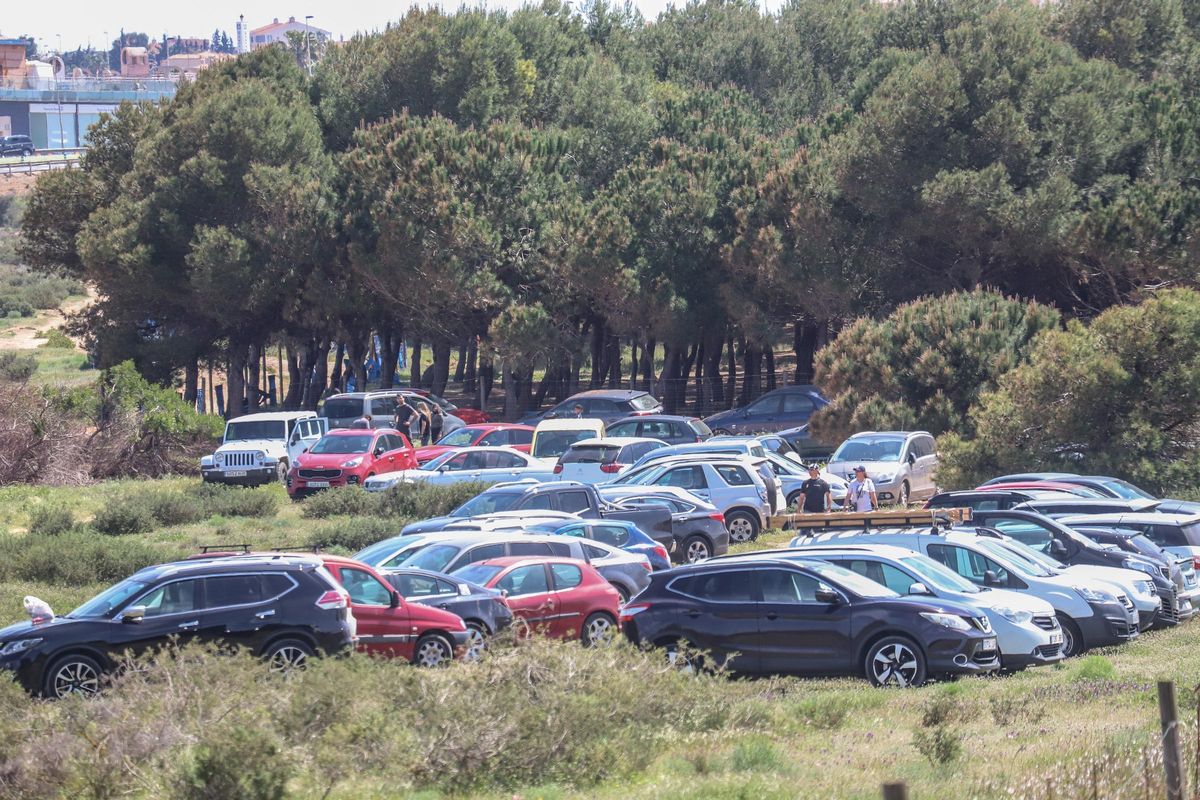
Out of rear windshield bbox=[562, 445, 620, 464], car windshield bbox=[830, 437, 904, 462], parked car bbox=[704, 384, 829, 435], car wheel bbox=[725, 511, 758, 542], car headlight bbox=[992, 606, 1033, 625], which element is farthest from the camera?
parked car bbox=[704, 384, 829, 435]

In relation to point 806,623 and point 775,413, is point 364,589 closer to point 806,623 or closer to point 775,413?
point 806,623

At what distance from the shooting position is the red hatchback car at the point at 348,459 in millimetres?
31359

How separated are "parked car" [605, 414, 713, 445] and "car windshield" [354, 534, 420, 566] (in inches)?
569

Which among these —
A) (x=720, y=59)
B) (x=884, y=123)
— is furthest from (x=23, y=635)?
(x=720, y=59)

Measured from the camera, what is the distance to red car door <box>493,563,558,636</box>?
16547mm

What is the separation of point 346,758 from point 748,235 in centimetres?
3567

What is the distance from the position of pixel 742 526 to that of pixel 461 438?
35.2 ft

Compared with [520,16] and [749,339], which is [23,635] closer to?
[749,339]

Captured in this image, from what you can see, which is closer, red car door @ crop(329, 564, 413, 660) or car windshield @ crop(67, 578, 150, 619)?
car windshield @ crop(67, 578, 150, 619)

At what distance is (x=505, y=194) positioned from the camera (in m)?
45.6

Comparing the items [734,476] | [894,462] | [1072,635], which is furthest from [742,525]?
[1072,635]

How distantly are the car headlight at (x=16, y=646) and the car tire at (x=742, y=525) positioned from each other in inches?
563

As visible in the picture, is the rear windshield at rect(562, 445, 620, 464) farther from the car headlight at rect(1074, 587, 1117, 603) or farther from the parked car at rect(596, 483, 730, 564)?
the car headlight at rect(1074, 587, 1117, 603)

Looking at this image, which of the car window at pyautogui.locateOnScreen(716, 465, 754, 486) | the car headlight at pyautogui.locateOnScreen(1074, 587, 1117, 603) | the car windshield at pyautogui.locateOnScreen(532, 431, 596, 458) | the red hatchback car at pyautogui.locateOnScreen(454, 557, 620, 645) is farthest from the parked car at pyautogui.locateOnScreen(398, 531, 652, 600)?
the car windshield at pyautogui.locateOnScreen(532, 431, 596, 458)
